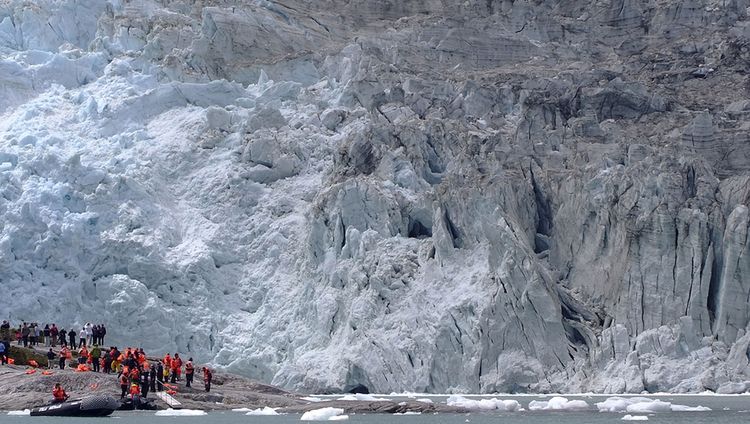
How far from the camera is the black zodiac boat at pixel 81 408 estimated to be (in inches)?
1316

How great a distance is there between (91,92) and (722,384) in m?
25.3

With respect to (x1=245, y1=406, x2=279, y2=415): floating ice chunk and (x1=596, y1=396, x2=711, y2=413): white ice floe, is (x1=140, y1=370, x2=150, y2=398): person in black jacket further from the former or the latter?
(x1=596, y1=396, x2=711, y2=413): white ice floe

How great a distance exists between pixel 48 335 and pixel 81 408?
952cm

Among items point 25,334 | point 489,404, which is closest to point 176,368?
point 25,334

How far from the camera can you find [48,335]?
4250 cm

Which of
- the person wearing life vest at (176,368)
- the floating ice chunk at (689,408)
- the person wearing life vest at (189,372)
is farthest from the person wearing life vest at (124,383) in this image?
the floating ice chunk at (689,408)

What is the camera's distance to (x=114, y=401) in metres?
33.8

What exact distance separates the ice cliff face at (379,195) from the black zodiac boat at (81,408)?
36.2ft

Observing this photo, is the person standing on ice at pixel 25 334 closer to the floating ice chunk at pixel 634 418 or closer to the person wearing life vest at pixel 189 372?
the person wearing life vest at pixel 189 372

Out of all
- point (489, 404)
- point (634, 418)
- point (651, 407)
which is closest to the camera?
point (634, 418)

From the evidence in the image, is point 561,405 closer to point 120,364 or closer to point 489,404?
point 489,404

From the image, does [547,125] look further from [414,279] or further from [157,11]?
[157,11]

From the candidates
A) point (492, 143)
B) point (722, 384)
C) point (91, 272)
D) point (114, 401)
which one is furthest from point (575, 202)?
point (114, 401)

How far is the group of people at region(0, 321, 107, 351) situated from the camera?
3941 cm
